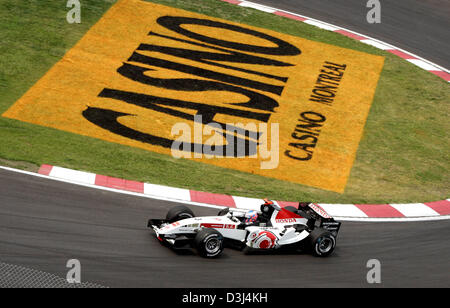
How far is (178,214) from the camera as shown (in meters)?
11.8

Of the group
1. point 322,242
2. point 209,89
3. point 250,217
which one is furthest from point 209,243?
point 209,89

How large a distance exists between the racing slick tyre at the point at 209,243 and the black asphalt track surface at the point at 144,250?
144mm

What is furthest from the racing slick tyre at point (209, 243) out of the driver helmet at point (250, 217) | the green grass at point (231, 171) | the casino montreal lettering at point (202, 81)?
the casino montreal lettering at point (202, 81)

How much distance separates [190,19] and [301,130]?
6.86 meters

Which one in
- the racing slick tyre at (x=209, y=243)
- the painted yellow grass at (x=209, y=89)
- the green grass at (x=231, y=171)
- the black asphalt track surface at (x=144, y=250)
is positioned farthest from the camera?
the painted yellow grass at (x=209, y=89)

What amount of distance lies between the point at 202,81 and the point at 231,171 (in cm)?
444

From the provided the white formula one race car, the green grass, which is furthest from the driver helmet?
the green grass

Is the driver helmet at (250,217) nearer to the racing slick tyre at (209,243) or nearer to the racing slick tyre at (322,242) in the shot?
the racing slick tyre at (209,243)

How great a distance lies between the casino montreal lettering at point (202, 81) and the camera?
1617cm

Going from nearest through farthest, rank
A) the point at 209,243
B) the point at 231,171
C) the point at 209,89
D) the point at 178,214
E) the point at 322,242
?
the point at 209,243 < the point at 178,214 < the point at 322,242 < the point at 231,171 < the point at 209,89

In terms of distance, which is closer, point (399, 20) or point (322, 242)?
point (322, 242)

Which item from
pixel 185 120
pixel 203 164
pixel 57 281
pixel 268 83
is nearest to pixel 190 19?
pixel 268 83

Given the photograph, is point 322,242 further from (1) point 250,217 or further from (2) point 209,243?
(2) point 209,243

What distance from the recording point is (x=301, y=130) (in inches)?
675
